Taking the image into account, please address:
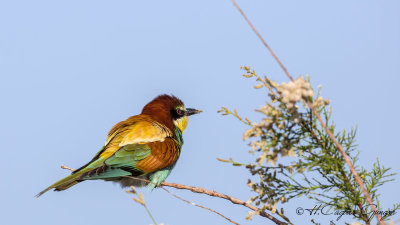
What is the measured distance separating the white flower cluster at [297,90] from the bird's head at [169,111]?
406 centimetres

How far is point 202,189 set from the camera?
2910 mm

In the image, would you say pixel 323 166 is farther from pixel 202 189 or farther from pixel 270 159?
pixel 202 189

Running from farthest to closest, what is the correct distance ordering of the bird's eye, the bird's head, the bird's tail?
the bird's eye, the bird's head, the bird's tail

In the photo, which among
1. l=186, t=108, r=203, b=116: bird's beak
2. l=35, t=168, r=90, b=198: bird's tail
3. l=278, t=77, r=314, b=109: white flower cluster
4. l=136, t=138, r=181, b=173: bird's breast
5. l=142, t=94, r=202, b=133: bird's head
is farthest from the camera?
l=186, t=108, r=203, b=116: bird's beak

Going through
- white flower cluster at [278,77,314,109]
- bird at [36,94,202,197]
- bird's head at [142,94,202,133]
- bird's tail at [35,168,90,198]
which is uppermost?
bird's head at [142,94,202,133]

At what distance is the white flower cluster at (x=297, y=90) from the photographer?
5.99ft

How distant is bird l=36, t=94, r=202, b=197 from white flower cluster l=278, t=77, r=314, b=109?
2.90 meters

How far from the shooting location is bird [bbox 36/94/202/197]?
4.67 m

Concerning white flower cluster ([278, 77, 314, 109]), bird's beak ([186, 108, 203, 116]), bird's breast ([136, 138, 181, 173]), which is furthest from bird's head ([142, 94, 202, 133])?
white flower cluster ([278, 77, 314, 109])

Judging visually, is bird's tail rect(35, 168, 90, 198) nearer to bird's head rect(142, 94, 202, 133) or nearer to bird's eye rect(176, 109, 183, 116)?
bird's head rect(142, 94, 202, 133)

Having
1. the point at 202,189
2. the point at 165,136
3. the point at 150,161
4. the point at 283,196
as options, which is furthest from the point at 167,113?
the point at 283,196

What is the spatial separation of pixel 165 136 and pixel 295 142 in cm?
356

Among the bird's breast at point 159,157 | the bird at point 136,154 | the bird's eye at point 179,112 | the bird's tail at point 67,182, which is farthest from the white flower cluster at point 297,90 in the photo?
the bird's eye at point 179,112

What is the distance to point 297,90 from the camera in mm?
1818
